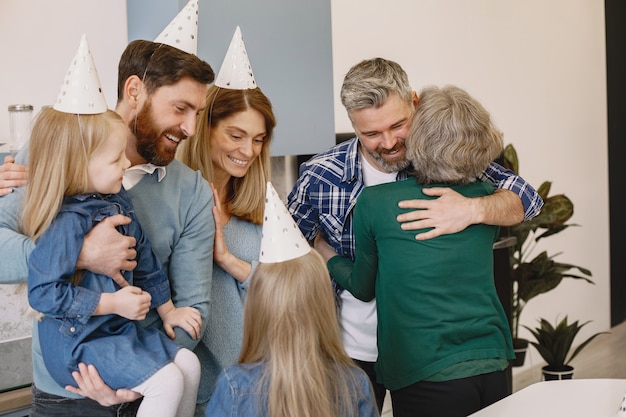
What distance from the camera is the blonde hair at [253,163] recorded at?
82.4 inches

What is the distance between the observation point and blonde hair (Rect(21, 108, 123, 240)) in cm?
155

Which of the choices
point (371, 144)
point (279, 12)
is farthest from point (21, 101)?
point (371, 144)

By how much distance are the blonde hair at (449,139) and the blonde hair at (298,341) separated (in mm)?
500

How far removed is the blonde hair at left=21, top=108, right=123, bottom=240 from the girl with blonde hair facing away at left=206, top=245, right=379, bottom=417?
0.42m

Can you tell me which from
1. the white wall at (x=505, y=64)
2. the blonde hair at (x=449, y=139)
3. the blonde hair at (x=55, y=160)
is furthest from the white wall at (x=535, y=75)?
the blonde hair at (x=55, y=160)

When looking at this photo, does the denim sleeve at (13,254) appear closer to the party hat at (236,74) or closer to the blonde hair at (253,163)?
the blonde hair at (253,163)

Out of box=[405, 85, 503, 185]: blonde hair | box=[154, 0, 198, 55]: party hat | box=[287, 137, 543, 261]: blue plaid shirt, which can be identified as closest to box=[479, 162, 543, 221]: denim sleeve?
box=[287, 137, 543, 261]: blue plaid shirt

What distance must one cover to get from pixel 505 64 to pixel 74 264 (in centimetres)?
380

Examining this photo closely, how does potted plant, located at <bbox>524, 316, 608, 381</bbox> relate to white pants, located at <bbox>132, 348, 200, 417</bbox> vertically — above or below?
below

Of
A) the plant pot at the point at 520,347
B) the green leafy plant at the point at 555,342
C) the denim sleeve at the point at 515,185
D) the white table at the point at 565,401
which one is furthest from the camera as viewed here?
the plant pot at the point at 520,347

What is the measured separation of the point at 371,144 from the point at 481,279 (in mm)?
469

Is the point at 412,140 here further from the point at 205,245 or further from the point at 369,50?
the point at 369,50

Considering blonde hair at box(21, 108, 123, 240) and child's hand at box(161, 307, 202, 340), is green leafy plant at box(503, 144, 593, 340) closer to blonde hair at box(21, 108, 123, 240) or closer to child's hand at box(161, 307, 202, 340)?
child's hand at box(161, 307, 202, 340)

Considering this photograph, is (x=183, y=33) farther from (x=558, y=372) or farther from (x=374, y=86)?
(x=558, y=372)
